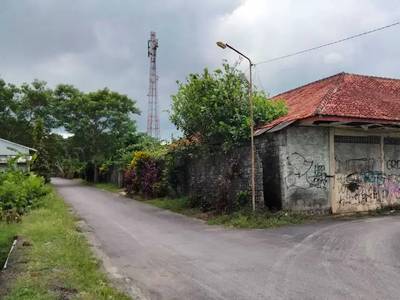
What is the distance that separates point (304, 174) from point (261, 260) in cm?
568

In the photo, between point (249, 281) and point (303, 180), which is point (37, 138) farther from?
point (249, 281)

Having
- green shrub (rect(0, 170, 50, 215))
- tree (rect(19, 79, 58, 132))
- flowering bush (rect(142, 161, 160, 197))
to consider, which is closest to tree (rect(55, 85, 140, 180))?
tree (rect(19, 79, 58, 132))

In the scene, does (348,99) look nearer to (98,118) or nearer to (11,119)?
(98,118)

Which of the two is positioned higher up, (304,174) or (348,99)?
(348,99)

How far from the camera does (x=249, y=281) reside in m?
5.68

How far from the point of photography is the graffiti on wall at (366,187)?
1256 cm

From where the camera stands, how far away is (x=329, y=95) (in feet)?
43.3

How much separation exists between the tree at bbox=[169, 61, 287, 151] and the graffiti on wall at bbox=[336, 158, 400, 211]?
10.4 ft

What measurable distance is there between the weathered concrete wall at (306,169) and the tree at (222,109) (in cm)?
171

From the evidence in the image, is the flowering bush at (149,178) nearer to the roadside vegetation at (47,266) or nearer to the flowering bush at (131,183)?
the flowering bush at (131,183)

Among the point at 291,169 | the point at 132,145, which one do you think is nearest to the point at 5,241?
the point at 291,169

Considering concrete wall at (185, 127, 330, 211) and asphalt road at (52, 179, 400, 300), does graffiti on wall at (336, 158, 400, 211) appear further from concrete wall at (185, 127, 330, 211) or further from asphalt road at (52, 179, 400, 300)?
asphalt road at (52, 179, 400, 300)

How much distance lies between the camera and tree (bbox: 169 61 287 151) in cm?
1323

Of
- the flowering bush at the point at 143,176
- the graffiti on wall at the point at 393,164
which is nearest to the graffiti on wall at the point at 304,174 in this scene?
the graffiti on wall at the point at 393,164
